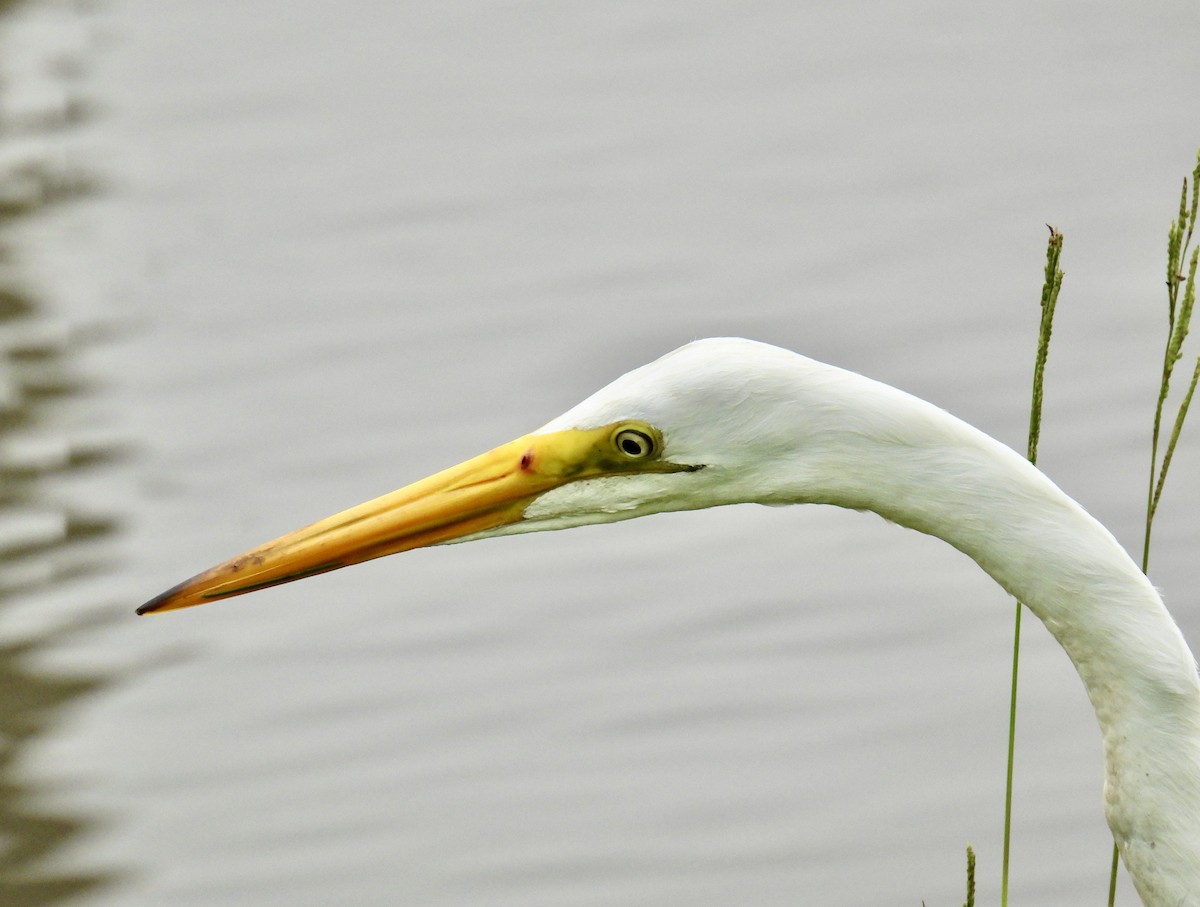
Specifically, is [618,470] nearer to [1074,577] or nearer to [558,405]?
[1074,577]

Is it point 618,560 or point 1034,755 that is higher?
point 618,560

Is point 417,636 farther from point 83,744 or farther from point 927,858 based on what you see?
point 927,858

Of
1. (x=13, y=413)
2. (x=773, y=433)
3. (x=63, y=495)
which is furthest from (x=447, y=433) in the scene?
(x=773, y=433)

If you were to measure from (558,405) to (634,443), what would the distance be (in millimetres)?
3613

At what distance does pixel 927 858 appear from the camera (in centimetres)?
487

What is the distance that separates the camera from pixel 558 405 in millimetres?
6285

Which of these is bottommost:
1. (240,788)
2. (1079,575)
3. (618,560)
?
(240,788)

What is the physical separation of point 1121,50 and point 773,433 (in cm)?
599

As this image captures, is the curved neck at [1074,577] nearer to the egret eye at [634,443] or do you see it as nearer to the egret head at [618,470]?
the egret head at [618,470]

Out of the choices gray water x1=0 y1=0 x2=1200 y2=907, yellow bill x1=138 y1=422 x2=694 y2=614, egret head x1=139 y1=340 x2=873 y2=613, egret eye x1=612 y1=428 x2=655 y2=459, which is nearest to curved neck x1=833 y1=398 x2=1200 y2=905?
egret head x1=139 y1=340 x2=873 y2=613

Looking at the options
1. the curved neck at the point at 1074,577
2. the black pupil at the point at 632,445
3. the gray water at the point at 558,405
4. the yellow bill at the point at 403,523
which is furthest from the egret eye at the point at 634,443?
the gray water at the point at 558,405

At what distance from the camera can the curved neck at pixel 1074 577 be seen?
246cm

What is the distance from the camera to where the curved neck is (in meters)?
2.46

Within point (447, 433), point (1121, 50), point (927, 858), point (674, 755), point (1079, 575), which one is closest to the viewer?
point (1079, 575)
